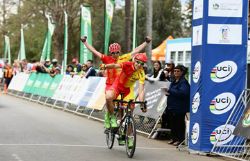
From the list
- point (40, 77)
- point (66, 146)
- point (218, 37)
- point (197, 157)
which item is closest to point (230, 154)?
point (197, 157)

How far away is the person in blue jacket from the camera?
1232cm

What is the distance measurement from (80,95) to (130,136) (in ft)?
31.2

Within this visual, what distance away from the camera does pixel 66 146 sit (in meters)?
11.6

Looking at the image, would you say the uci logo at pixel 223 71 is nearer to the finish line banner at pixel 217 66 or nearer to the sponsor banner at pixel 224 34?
the finish line banner at pixel 217 66

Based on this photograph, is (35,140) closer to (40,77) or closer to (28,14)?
(40,77)

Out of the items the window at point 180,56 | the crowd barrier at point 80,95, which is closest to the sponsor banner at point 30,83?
the crowd barrier at point 80,95

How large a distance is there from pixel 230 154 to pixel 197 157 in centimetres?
68

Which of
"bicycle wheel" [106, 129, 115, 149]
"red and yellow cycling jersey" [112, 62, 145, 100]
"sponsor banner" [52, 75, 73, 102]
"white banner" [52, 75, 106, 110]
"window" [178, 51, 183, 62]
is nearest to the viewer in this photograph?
"red and yellow cycling jersey" [112, 62, 145, 100]

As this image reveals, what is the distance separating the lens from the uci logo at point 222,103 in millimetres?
11070

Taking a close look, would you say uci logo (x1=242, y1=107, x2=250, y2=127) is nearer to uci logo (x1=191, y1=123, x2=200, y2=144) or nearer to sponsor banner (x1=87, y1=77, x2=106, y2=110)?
uci logo (x1=191, y1=123, x2=200, y2=144)

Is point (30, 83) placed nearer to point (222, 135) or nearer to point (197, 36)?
point (197, 36)

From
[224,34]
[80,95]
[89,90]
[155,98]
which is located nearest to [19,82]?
[80,95]

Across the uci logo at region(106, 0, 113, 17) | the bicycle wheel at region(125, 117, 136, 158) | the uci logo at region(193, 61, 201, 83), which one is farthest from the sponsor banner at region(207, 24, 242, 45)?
the uci logo at region(106, 0, 113, 17)

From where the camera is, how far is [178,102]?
12.5 metres
